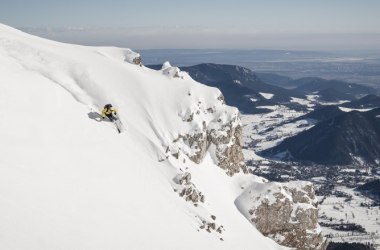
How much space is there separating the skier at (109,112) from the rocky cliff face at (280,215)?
30927mm

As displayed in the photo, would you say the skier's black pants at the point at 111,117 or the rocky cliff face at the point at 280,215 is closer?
the skier's black pants at the point at 111,117

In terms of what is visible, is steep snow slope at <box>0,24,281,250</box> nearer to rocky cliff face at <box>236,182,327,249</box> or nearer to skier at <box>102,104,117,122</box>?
skier at <box>102,104,117,122</box>

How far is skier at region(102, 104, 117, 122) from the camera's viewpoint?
72562 mm

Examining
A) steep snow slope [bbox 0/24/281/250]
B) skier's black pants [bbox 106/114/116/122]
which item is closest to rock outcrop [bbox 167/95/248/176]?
steep snow slope [bbox 0/24/281/250]

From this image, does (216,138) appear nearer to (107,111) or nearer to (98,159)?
(107,111)

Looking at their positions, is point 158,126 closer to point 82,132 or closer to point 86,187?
point 82,132

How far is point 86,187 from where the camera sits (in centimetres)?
5388

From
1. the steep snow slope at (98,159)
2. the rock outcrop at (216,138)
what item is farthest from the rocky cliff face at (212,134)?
the steep snow slope at (98,159)

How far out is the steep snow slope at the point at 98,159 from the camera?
45.0 metres

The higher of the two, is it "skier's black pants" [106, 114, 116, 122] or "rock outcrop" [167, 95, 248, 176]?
"skier's black pants" [106, 114, 116, 122]

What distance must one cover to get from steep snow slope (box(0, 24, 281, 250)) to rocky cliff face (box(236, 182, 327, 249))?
3340 millimetres

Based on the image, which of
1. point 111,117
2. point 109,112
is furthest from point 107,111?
point 111,117

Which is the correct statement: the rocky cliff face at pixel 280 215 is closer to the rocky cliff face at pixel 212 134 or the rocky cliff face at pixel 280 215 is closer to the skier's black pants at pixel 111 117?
the rocky cliff face at pixel 212 134

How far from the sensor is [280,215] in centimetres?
8981
